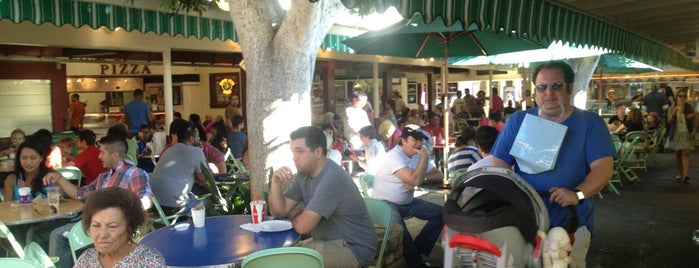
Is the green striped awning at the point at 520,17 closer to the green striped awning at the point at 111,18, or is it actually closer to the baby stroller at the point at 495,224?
the baby stroller at the point at 495,224

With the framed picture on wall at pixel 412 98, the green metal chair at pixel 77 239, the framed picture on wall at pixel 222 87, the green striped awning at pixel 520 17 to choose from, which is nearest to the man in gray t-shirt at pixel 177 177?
the green metal chair at pixel 77 239

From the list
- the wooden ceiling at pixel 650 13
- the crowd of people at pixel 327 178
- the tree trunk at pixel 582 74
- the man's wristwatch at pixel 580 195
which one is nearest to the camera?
the man's wristwatch at pixel 580 195

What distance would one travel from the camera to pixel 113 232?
266 centimetres

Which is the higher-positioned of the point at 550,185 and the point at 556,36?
the point at 556,36

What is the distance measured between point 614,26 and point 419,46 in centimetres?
224

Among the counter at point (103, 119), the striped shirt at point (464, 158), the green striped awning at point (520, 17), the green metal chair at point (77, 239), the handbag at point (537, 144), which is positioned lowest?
the green metal chair at point (77, 239)

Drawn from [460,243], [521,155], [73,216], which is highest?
[521,155]

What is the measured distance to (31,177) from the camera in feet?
17.0

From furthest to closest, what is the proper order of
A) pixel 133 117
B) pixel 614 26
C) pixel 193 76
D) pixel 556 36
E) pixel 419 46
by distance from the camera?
pixel 193 76, pixel 133 117, pixel 419 46, pixel 614 26, pixel 556 36

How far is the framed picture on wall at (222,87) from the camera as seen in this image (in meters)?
15.1

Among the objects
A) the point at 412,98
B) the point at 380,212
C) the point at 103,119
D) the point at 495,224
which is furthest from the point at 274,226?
the point at 412,98

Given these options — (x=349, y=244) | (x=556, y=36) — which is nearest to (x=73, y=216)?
(x=349, y=244)

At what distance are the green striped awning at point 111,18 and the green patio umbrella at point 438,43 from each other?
131 cm

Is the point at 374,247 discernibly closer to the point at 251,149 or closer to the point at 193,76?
the point at 251,149
